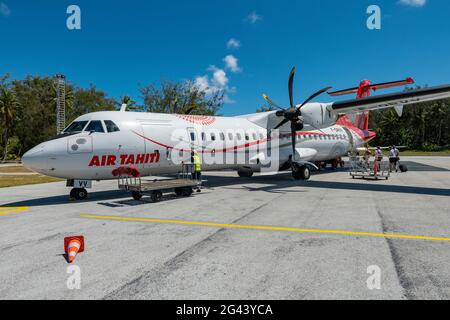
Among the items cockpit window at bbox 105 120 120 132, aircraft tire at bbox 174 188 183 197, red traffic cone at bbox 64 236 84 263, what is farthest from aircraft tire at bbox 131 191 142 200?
red traffic cone at bbox 64 236 84 263

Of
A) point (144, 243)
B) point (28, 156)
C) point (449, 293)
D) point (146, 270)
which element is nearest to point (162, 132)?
point (28, 156)

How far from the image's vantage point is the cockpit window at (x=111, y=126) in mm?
11195

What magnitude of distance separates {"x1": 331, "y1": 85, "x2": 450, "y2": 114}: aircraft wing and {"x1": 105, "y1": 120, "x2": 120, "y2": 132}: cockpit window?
1159 cm

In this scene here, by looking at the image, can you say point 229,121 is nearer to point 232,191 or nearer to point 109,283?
point 232,191

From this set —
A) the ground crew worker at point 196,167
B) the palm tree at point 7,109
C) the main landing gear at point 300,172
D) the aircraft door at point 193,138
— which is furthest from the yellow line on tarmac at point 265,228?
the palm tree at point 7,109

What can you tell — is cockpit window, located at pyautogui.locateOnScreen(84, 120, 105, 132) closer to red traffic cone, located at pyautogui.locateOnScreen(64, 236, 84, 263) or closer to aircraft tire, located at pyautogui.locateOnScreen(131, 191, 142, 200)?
aircraft tire, located at pyautogui.locateOnScreen(131, 191, 142, 200)

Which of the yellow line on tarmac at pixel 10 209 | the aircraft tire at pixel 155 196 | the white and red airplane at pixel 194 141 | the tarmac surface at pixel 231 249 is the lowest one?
the tarmac surface at pixel 231 249

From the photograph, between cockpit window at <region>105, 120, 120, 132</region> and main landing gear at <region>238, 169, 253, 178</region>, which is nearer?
cockpit window at <region>105, 120, 120, 132</region>

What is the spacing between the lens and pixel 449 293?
3682mm

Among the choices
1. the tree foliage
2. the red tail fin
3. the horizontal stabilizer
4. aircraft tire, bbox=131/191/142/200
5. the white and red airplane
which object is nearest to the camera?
the white and red airplane

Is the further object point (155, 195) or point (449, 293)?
point (155, 195)

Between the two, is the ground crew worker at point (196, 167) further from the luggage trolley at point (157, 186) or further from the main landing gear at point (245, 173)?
the main landing gear at point (245, 173)

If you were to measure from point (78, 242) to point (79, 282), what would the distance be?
1149 millimetres

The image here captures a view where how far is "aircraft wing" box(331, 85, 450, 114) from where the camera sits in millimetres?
13071
